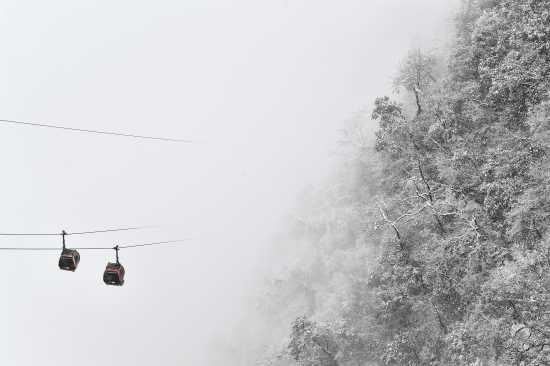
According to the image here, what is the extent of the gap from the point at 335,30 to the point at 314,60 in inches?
440

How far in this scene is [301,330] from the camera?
21469 mm

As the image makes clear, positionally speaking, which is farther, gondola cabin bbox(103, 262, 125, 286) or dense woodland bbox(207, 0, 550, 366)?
dense woodland bbox(207, 0, 550, 366)

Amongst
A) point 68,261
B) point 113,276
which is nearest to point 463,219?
point 113,276

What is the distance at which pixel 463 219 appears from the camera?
1819 centimetres

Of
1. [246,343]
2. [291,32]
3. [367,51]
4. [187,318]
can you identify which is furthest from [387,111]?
[291,32]

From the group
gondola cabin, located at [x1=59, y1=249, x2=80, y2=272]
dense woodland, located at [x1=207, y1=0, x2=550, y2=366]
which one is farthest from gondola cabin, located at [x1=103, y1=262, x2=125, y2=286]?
dense woodland, located at [x1=207, y1=0, x2=550, y2=366]

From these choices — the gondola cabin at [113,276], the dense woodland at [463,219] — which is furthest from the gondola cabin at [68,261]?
the dense woodland at [463,219]

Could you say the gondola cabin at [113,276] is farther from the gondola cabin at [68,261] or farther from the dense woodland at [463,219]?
the dense woodland at [463,219]

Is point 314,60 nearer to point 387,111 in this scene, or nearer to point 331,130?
point 331,130

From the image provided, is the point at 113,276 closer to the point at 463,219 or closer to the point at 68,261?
the point at 68,261

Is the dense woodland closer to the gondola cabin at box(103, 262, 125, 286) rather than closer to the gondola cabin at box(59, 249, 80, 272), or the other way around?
the gondola cabin at box(103, 262, 125, 286)

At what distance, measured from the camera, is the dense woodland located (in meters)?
15.2

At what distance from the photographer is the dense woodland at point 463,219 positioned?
15.2m

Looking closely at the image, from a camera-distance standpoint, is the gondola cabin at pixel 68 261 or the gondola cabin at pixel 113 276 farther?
the gondola cabin at pixel 113 276
